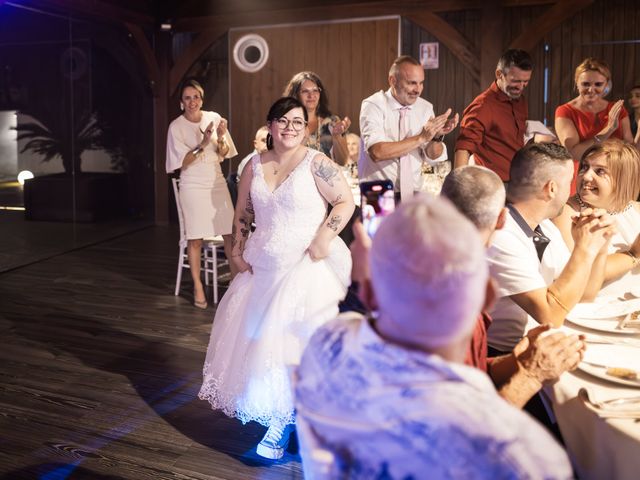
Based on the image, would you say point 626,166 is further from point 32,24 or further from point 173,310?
point 32,24

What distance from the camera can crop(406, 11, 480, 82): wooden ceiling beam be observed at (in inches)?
300

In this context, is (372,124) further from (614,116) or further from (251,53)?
(251,53)

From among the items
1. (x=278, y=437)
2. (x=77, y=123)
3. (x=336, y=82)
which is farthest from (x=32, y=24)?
(x=278, y=437)

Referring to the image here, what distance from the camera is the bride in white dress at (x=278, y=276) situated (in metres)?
3.02

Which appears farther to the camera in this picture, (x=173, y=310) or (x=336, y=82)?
(x=336, y=82)

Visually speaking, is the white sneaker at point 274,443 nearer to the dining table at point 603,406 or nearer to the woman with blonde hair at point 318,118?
the dining table at point 603,406

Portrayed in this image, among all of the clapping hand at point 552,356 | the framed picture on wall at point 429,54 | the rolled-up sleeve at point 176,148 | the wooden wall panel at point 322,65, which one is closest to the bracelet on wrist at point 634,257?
the clapping hand at point 552,356

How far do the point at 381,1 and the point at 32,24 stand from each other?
3.52 m

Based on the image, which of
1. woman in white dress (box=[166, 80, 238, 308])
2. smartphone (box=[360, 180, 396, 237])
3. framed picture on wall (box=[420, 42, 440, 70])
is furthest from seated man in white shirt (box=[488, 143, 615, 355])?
framed picture on wall (box=[420, 42, 440, 70])

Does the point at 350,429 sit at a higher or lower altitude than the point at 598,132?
lower

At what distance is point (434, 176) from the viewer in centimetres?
500

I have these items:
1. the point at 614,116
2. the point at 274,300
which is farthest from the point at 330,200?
the point at 614,116

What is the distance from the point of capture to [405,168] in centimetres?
395

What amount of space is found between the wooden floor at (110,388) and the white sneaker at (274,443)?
39mm
